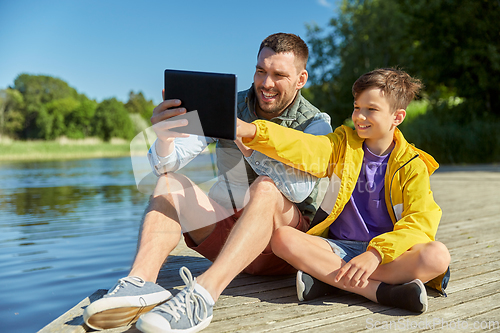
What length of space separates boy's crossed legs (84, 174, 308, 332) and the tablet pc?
13.3 inches

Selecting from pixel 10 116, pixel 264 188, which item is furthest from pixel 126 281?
pixel 10 116

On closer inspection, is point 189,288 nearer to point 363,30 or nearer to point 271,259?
point 271,259

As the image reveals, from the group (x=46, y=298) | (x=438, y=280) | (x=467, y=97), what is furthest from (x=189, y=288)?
(x=467, y=97)

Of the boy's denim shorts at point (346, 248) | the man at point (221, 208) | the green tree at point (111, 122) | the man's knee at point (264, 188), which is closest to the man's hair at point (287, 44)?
the man at point (221, 208)

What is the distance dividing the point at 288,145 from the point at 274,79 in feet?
1.86

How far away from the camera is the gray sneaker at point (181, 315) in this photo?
1593 mm

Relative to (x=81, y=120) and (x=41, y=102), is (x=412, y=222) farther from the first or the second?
(x=41, y=102)

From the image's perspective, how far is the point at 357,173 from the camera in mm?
2131

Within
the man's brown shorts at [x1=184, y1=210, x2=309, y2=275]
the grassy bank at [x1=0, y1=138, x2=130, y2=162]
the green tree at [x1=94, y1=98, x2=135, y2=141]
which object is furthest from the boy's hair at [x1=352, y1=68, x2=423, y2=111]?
the green tree at [x1=94, y1=98, x2=135, y2=141]

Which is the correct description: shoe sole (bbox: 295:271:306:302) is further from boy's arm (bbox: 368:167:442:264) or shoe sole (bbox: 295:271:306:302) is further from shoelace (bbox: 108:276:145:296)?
shoelace (bbox: 108:276:145:296)

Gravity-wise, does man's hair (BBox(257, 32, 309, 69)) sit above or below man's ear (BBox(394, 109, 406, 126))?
above

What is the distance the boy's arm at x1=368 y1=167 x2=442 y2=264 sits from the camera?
188cm

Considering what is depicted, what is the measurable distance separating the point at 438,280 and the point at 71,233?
14.9 feet

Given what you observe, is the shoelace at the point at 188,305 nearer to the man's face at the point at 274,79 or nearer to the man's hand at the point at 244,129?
the man's hand at the point at 244,129
